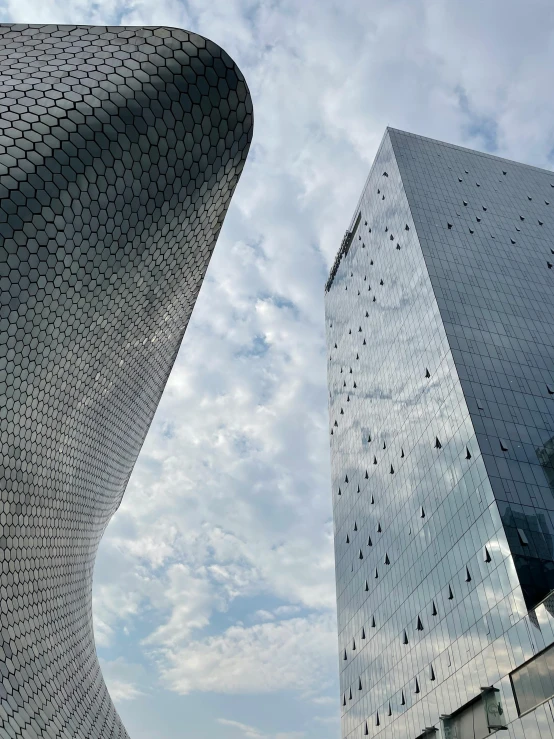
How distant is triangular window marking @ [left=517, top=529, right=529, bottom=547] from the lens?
30656 millimetres

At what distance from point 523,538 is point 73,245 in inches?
1005

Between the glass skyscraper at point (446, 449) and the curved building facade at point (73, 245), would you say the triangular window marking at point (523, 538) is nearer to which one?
the glass skyscraper at point (446, 449)

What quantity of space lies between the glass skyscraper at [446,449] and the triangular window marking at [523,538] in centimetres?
11

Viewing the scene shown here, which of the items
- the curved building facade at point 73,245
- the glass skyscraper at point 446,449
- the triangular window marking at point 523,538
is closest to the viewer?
the curved building facade at point 73,245

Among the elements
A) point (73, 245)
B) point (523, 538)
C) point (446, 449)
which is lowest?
point (523, 538)

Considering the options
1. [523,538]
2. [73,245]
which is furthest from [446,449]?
[73,245]

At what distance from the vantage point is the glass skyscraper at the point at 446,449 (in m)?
30.2

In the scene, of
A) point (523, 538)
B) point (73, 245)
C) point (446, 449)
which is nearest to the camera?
point (73, 245)

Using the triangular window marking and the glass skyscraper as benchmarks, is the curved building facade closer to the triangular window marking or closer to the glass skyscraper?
the glass skyscraper

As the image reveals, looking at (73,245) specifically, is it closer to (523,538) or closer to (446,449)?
(523,538)

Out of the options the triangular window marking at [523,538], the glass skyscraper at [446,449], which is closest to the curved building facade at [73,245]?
the glass skyscraper at [446,449]

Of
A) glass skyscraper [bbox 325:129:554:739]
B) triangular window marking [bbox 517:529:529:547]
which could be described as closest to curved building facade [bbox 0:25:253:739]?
glass skyscraper [bbox 325:129:554:739]

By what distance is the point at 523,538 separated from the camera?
3091 cm

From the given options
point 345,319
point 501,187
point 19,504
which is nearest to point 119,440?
point 19,504
